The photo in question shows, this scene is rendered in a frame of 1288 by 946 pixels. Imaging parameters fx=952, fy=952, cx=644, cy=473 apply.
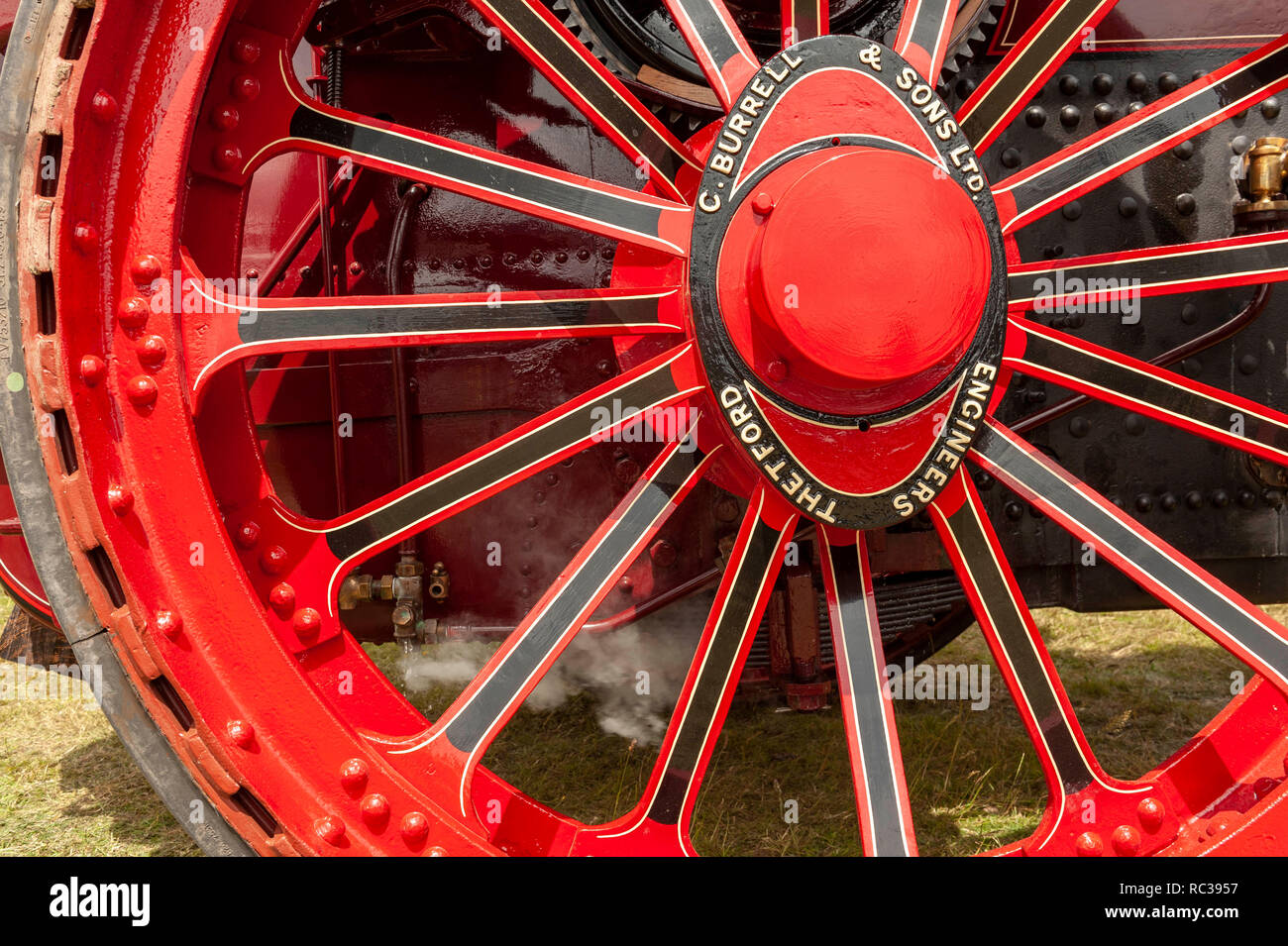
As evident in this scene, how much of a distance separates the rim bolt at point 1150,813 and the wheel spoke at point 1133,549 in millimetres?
382

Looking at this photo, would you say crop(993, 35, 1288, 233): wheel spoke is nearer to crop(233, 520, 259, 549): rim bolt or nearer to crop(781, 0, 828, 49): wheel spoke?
crop(781, 0, 828, 49): wheel spoke

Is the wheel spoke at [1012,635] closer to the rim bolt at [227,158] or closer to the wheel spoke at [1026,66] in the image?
the wheel spoke at [1026,66]

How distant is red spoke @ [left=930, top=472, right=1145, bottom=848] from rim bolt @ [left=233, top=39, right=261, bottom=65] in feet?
5.76

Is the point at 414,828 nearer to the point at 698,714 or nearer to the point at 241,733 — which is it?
the point at 241,733

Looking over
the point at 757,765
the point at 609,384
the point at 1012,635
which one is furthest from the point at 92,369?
the point at 757,765

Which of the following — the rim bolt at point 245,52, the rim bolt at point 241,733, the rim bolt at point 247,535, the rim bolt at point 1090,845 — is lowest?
the rim bolt at point 1090,845

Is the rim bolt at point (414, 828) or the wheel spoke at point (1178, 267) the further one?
the wheel spoke at point (1178, 267)

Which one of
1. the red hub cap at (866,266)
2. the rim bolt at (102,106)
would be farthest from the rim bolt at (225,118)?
the red hub cap at (866,266)

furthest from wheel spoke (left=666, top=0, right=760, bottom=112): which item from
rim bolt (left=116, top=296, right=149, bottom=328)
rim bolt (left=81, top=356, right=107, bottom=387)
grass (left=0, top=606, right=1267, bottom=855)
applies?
grass (left=0, top=606, right=1267, bottom=855)

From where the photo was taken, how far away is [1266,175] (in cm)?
251

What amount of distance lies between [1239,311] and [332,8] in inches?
103

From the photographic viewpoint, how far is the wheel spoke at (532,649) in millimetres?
2006

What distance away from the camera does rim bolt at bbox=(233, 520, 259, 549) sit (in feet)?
6.94

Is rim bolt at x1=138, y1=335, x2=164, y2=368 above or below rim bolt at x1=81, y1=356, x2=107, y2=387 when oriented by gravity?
above
